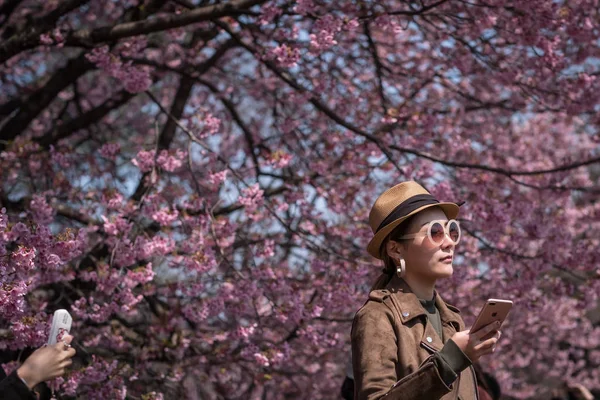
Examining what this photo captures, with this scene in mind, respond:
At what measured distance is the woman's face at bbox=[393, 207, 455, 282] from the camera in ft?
8.96

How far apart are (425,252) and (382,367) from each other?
0.49 metres

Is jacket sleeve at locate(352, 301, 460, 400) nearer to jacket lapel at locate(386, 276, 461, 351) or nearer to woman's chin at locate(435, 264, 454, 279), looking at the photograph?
jacket lapel at locate(386, 276, 461, 351)

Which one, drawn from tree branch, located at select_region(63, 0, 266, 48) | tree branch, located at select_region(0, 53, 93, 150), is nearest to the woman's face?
tree branch, located at select_region(63, 0, 266, 48)

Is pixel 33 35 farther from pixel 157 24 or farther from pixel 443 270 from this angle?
pixel 443 270

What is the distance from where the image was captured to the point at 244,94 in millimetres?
10484

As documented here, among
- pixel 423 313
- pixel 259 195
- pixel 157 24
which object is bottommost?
pixel 259 195

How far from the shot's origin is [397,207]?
110 inches

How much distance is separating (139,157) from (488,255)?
12.7ft

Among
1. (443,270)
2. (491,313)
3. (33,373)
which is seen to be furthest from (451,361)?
(33,373)

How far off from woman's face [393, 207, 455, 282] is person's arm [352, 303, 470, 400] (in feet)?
0.70

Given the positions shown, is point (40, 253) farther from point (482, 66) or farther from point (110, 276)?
point (482, 66)

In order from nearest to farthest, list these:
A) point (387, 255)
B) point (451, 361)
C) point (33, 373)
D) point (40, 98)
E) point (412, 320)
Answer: point (451, 361) → point (412, 320) → point (33, 373) → point (387, 255) → point (40, 98)

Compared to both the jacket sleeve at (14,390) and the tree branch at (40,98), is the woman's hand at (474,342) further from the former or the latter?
the tree branch at (40,98)

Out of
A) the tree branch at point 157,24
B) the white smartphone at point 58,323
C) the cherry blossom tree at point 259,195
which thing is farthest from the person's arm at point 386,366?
the tree branch at point 157,24
